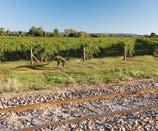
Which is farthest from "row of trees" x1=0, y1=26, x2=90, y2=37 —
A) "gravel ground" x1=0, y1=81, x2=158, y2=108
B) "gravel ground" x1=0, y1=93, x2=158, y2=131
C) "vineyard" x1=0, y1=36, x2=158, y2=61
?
"gravel ground" x1=0, y1=93, x2=158, y2=131

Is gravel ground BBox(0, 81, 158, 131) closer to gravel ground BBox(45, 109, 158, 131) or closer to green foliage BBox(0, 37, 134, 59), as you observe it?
gravel ground BBox(45, 109, 158, 131)

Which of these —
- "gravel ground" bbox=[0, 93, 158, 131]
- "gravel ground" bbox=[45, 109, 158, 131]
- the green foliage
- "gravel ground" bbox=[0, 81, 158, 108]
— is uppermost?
the green foliage

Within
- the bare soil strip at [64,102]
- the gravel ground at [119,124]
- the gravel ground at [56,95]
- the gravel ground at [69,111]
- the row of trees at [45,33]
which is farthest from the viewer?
the row of trees at [45,33]

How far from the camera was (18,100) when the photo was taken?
14078mm

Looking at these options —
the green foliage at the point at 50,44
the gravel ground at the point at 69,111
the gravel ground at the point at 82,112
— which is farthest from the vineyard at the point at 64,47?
the gravel ground at the point at 69,111

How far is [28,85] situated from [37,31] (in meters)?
42.8

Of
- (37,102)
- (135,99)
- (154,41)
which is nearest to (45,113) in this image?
(37,102)

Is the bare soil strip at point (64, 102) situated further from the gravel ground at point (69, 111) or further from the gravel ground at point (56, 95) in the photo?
the gravel ground at point (56, 95)

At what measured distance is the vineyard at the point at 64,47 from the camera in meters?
34.6

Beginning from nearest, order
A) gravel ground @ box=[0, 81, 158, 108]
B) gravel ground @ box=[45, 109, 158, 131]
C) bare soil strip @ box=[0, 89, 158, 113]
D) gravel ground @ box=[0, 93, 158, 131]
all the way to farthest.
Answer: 1. gravel ground @ box=[45, 109, 158, 131]
2. gravel ground @ box=[0, 93, 158, 131]
3. bare soil strip @ box=[0, 89, 158, 113]
4. gravel ground @ box=[0, 81, 158, 108]

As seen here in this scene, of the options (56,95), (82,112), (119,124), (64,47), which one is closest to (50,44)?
(64,47)

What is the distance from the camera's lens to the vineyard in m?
34.6

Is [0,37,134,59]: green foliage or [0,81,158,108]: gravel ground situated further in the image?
[0,37,134,59]: green foliage

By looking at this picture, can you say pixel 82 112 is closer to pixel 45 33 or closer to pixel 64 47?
pixel 64 47
